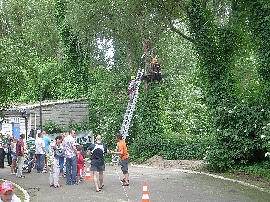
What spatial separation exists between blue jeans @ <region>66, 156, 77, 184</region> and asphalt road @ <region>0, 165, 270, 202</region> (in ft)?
1.01

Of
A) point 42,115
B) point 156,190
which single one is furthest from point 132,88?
point 156,190

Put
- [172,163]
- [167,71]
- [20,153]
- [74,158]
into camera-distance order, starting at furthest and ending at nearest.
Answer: [167,71], [172,163], [20,153], [74,158]

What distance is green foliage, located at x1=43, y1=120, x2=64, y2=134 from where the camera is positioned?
79.2ft

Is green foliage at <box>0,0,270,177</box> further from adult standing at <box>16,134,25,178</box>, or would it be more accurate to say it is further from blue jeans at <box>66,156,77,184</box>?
blue jeans at <box>66,156,77,184</box>

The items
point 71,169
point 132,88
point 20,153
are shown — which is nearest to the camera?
point 71,169

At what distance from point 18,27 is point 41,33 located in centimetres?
700

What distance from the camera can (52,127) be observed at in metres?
24.4

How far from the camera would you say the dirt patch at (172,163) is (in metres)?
18.8

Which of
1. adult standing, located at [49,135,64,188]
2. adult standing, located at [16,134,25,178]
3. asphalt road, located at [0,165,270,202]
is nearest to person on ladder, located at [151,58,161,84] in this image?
asphalt road, located at [0,165,270,202]

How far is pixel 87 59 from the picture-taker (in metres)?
31.0

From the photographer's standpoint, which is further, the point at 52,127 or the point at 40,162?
the point at 52,127

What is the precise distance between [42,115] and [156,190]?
13384 millimetres

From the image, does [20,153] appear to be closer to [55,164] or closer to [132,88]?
[55,164]

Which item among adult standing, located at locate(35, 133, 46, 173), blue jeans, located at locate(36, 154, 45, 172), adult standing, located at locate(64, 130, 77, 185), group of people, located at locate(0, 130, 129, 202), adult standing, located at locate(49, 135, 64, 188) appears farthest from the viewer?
blue jeans, located at locate(36, 154, 45, 172)
